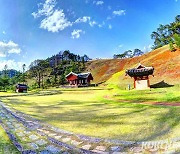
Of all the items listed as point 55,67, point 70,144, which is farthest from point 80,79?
point 70,144

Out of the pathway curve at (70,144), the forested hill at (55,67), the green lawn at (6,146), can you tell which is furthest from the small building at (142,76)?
the forested hill at (55,67)

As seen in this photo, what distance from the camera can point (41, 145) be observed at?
7496mm

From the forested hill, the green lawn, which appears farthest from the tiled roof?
the forested hill

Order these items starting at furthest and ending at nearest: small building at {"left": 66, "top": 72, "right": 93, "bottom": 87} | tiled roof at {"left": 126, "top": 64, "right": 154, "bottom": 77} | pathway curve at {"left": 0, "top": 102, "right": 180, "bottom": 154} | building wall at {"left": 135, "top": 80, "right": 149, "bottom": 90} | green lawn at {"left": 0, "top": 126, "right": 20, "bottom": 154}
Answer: small building at {"left": 66, "top": 72, "right": 93, "bottom": 87}, building wall at {"left": 135, "top": 80, "right": 149, "bottom": 90}, tiled roof at {"left": 126, "top": 64, "right": 154, "bottom": 77}, green lawn at {"left": 0, "top": 126, "right": 20, "bottom": 154}, pathway curve at {"left": 0, "top": 102, "right": 180, "bottom": 154}

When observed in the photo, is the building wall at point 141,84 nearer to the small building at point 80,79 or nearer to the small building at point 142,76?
the small building at point 142,76

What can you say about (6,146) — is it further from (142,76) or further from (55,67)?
(55,67)

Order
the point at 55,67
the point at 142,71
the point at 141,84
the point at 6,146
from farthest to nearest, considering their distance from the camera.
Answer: the point at 55,67, the point at 141,84, the point at 142,71, the point at 6,146

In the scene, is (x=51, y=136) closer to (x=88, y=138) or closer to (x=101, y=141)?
(x=88, y=138)

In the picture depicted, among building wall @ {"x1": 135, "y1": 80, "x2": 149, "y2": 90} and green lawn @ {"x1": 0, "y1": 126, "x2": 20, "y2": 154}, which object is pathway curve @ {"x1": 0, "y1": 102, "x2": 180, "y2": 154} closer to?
green lawn @ {"x1": 0, "y1": 126, "x2": 20, "y2": 154}

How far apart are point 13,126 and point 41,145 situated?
369cm

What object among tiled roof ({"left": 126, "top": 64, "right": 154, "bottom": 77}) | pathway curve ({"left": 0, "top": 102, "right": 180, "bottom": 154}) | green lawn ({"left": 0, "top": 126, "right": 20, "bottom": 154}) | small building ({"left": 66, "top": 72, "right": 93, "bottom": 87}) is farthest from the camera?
small building ({"left": 66, "top": 72, "right": 93, "bottom": 87})

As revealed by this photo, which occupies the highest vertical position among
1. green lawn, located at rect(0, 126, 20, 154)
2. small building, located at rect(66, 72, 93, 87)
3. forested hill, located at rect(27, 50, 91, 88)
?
forested hill, located at rect(27, 50, 91, 88)

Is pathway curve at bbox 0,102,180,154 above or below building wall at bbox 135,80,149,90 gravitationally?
below

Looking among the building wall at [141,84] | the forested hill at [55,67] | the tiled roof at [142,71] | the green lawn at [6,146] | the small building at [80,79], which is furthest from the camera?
the forested hill at [55,67]
